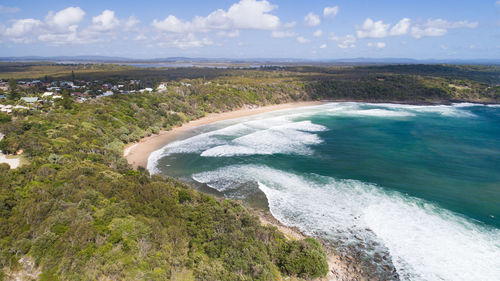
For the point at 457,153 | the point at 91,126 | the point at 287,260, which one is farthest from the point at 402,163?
the point at 91,126

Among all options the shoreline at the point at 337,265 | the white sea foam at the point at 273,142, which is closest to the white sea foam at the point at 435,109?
the white sea foam at the point at 273,142

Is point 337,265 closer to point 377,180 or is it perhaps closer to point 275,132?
point 377,180

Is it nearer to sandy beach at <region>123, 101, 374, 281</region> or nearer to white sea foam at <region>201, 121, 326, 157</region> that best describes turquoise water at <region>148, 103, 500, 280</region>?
white sea foam at <region>201, 121, 326, 157</region>

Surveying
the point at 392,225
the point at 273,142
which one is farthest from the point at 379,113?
the point at 392,225

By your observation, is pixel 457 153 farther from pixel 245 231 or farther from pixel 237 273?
pixel 237 273

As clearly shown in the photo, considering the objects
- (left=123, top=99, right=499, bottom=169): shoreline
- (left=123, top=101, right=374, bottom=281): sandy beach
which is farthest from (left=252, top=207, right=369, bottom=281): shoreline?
(left=123, top=99, right=499, bottom=169): shoreline

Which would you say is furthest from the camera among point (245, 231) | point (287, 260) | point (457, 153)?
point (457, 153)
